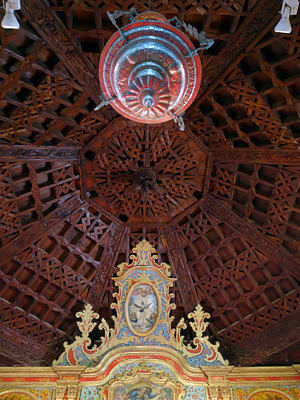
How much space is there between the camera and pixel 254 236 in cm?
767

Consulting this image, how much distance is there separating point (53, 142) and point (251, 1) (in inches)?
152

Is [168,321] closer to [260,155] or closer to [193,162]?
[193,162]

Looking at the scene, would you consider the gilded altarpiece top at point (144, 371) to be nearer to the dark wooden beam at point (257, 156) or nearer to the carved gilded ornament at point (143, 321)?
the carved gilded ornament at point (143, 321)

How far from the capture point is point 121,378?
7203 mm

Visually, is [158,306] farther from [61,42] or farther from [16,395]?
[61,42]

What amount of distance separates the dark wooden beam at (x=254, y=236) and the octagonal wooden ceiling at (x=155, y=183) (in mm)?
21

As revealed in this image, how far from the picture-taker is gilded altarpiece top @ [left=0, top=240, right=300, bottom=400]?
23.5ft

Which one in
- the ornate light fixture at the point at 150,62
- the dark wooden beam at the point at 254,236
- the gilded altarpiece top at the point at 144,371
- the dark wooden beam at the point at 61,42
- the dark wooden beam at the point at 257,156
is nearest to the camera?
the ornate light fixture at the point at 150,62

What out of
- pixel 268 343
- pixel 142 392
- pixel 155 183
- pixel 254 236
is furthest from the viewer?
pixel 155 183

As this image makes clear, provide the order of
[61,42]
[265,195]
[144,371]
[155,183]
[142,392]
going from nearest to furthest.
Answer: [61,42] → [142,392] → [144,371] → [265,195] → [155,183]

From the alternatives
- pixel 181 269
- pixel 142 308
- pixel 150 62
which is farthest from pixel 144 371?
pixel 150 62

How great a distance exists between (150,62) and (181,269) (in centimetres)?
484

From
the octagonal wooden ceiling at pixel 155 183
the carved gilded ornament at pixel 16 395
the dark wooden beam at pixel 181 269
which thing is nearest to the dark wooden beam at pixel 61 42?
the octagonal wooden ceiling at pixel 155 183

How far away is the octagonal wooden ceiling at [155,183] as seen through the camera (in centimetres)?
566
